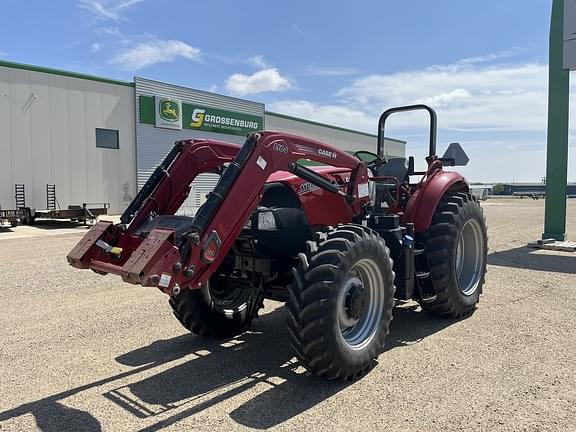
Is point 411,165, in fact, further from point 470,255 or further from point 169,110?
point 169,110

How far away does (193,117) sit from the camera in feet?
84.2

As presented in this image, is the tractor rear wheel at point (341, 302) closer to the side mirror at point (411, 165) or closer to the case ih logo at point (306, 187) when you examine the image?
the case ih logo at point (306, 187)

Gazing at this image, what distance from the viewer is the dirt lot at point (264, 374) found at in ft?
11.3

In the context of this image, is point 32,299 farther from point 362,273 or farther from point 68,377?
point 362,273

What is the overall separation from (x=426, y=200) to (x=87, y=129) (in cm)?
1832

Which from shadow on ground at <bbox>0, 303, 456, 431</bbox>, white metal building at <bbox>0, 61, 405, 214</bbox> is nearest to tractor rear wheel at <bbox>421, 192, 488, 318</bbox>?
shadow on ground at <bbox>0, 303, 456, 431</bbox>

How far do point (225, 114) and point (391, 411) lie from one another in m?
25.1

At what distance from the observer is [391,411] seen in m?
3.54

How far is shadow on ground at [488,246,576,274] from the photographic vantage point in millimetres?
9438

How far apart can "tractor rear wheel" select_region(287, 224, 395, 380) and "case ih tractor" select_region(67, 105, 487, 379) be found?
10mm

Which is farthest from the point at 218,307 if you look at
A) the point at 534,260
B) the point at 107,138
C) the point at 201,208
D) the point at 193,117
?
the point at 193,117

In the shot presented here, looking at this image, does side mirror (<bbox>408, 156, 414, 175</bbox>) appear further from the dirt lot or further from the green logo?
the green logo

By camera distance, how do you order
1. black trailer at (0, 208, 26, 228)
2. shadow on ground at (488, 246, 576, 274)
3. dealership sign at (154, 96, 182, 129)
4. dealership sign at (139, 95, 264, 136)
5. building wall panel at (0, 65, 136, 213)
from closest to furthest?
1. shadow on ground at (488, 246, 576, 274)
2. black trailer at (0, 208, 26, 228)
3. building wall panel at (0, 65, 136, 213)
4. dealership sign at (139, 95, 264, 136)
5. dealership sign at (154, 96, 182, 129)

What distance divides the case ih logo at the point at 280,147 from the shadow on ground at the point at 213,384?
1856 mm
